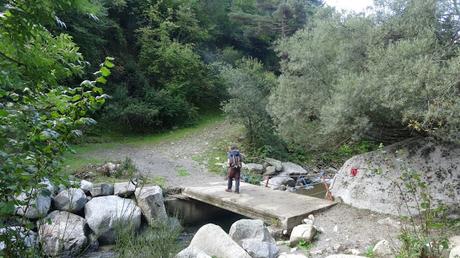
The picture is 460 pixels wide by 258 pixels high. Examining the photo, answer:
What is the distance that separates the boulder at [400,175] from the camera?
748 centimetres

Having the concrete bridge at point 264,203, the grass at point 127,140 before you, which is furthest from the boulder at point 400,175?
the grass at point 127,140

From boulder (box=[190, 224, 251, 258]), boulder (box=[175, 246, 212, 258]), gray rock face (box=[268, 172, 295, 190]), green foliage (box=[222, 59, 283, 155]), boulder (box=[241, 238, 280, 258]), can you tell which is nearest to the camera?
boulder (box=[175, 246, 212, 258])

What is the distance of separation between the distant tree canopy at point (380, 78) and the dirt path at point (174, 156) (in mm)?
3769

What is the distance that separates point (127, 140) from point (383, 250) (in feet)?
50.2

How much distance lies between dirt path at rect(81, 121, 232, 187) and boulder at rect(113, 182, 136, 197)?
126cm

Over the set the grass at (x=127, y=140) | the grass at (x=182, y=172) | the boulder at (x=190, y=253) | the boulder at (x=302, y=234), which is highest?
the grass at (x=127, y=140)

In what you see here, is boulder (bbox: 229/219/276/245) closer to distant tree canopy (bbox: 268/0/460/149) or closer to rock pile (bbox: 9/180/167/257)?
rock pile (bbox: 9/180/167/257)

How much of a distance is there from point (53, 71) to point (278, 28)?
89.6 feet

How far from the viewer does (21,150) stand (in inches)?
88.5

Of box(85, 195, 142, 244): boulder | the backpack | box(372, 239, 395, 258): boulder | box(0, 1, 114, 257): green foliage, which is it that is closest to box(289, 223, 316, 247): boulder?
box(372, 239, 395, 258): boulder

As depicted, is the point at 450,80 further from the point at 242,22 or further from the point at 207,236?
the point at 242,22

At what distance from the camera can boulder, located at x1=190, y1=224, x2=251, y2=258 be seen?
5809 mm

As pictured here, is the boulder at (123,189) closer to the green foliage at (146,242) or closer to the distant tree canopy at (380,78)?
the distant tree canopy at (380,78)

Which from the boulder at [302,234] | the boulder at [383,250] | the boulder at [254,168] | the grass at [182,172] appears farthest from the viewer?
the boulder at [254,168]
